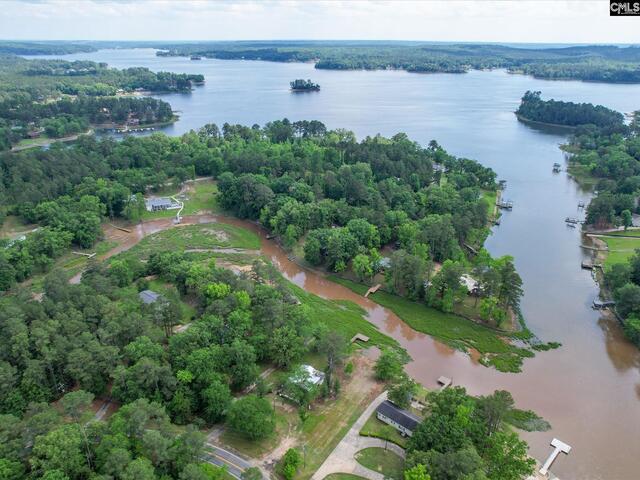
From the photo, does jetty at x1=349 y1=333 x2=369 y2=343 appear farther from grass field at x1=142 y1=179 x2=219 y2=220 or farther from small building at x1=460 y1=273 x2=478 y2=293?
grass field at x1=142 y1=179 x2=219 y2=220

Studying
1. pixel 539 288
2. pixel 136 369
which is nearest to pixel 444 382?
pixel 539 288

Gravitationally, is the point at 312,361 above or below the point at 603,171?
below

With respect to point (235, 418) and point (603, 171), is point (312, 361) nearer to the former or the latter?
point (235, 418)

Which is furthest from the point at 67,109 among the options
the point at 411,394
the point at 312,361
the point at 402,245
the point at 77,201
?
the point at 411,394

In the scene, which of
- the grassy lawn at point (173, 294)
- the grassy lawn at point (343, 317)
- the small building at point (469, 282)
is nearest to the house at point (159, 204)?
the grassy lawn at point (173, 294)

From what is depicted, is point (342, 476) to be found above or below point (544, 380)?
below

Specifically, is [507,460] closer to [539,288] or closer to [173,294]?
[539,288]
